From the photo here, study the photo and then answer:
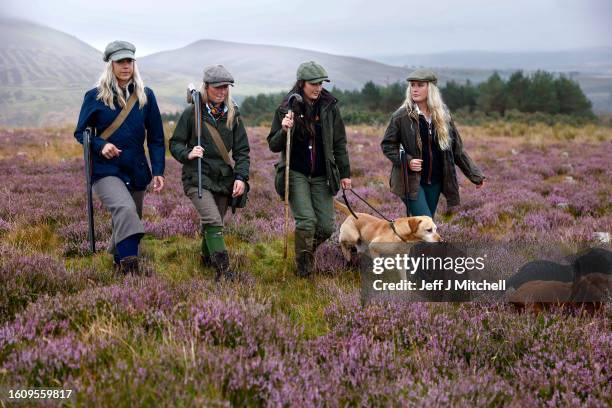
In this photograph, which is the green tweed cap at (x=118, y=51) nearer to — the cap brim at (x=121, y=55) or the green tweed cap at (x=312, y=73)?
the cap brim at (x=121, y=55)

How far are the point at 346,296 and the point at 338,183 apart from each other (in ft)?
5.63

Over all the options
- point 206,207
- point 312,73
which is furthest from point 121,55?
point 312,73

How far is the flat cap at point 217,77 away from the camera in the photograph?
4.98m

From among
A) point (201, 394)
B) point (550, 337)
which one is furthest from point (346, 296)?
point (201, 394)

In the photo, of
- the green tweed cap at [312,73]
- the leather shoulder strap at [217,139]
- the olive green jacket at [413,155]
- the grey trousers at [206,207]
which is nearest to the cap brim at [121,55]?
the leather shoulder strap at [217,139]

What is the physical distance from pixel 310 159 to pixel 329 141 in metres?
0.31

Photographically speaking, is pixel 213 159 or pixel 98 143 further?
pixel 213 159

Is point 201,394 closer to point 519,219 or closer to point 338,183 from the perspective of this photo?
point 338,183

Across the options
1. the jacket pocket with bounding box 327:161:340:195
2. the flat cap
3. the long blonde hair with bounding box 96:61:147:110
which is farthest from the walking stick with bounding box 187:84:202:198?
the jacket pocket with bounding box 327:161:340:195

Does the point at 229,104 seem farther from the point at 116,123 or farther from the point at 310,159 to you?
the point at 116,123

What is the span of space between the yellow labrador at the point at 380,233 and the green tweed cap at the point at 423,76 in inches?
62.5

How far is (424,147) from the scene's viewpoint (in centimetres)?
552

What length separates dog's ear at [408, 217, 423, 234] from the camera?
192 inches

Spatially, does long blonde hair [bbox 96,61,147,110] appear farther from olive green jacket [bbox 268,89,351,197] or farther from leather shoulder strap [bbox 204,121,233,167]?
olive green jacket [bbox 268,89,351,197]
